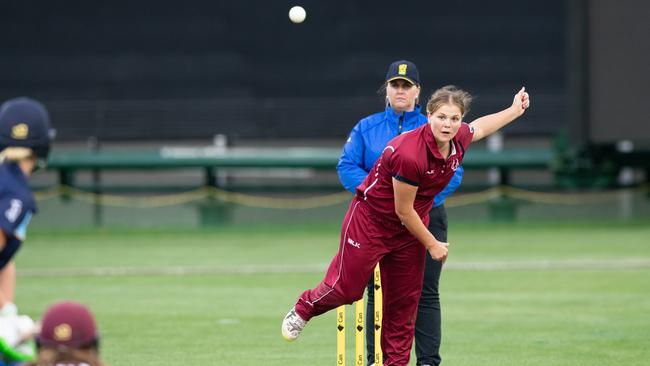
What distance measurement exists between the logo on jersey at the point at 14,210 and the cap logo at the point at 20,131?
380mm

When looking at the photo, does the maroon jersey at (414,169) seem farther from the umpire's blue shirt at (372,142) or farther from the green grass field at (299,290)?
the green grass field at (299,290)

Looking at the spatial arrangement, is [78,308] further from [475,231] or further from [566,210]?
[566,210]

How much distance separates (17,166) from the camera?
563 centimetres

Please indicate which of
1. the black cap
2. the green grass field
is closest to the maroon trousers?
the black cap

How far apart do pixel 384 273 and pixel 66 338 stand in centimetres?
327

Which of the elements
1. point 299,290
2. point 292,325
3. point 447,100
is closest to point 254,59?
point 299,290

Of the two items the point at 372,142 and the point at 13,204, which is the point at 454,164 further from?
the point at 13,204

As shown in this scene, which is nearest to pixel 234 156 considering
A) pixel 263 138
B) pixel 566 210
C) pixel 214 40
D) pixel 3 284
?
pixel 263 138

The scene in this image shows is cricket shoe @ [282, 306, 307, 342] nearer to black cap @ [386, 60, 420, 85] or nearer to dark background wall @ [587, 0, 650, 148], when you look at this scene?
black cap @ [386, 60, 420, 85]

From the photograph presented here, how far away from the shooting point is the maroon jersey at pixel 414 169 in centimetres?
707

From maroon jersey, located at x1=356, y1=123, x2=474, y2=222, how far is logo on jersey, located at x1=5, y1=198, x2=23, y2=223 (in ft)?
8.14

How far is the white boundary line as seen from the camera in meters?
16.3

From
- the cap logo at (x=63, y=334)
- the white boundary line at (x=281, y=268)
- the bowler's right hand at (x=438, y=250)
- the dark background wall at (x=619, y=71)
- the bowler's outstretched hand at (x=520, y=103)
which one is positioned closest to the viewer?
the cap logo at (x=63, y=334)

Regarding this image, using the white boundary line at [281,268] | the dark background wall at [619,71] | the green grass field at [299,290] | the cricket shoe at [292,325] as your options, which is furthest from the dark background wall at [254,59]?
the cricket shoe at [292,325]
